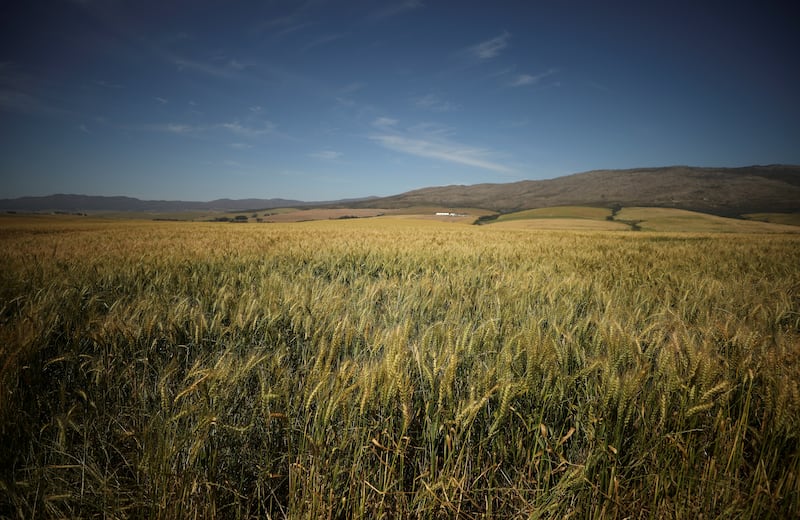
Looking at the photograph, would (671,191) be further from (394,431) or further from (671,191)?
(394,431)

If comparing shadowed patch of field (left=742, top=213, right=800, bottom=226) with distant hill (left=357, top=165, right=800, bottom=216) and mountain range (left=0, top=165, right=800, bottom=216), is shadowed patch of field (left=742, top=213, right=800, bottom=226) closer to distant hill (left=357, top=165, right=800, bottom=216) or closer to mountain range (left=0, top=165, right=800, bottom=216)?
mountain range (left=0, top=165, right=800, bottom=216)

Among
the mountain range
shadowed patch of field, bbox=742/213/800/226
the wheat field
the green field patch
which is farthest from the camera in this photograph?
the mountain range

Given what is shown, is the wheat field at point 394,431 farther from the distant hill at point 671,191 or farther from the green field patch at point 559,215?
the distant hill at point 671,191

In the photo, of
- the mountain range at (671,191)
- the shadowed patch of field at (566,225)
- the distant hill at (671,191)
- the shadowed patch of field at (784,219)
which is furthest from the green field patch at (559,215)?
the distant hill at (671,191)

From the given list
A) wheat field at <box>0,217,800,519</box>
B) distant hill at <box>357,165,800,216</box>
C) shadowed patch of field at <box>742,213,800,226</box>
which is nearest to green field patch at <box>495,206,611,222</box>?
shadowed patch of field at <box>742,213,800,226</box>

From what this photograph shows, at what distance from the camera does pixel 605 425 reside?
111 cm

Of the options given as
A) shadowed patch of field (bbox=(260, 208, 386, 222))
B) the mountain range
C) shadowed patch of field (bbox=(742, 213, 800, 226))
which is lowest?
shadowed patch of field (bbox=(742, 213, 800, 226))

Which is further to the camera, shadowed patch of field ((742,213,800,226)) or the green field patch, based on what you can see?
the green field patch

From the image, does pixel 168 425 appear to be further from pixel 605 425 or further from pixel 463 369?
pixel 605 425

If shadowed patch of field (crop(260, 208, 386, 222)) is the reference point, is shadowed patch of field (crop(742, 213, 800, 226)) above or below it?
below

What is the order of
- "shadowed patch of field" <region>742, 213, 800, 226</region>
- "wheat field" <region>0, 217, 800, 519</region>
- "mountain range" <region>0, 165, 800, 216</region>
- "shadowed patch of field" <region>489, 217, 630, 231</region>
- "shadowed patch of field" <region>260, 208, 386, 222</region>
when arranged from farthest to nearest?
"mountain range" <region>0, 165, 800, 216</region> → "shadowed patch of field" <region>260, 208, 386, 222</region> → "shadowed patch of field" <region>742, 213, 800, 226</region> → "shadowed patch of field" <region>489, 217, 630, 231</region> → "wheat field" <region>0, 217, 800, 519</region>

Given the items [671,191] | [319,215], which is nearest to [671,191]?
[671,191]

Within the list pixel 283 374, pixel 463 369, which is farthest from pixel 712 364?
pixel 283 374

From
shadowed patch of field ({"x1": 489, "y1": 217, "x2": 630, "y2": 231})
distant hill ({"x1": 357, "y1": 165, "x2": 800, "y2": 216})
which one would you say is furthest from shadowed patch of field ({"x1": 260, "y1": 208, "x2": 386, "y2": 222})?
distant hill ({"x1": 357, "y1": 165, "x2": 800, "y2": 216})
